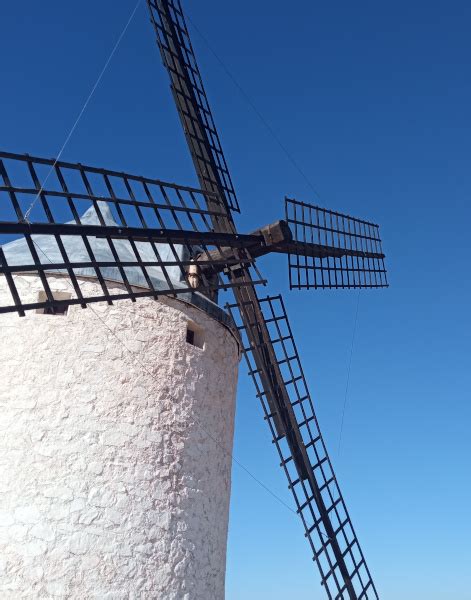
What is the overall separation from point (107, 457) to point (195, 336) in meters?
1.45

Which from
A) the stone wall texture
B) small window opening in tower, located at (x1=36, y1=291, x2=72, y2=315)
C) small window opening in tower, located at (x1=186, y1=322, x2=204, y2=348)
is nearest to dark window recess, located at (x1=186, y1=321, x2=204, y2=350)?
small window opening in tower, located at (x1=186, y1=322, x2=204, y2=348)

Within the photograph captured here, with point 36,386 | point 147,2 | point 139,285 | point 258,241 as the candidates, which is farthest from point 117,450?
point 147,2

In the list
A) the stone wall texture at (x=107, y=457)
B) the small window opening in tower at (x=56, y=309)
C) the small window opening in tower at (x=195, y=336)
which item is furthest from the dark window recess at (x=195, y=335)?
the small window opening in tower at (x=56, y=309)

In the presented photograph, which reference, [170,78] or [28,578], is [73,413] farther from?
[170,78]

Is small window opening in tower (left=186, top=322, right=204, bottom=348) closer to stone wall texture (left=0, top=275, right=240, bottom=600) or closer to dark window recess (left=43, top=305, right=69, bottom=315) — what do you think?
stone wall texture (left=0, top=275, right=240, bottom=600)

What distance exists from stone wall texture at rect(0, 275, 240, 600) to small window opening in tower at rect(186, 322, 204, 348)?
0.13 meters

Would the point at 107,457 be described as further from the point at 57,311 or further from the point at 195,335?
the point at 195,335

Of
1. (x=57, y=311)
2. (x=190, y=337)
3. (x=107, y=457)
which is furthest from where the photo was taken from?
(x=190, y=337)

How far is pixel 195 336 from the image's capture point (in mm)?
6512

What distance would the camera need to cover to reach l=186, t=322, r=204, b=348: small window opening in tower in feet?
21.1

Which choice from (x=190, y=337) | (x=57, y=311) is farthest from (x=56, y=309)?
(x=190, y=337)

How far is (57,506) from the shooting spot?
17.4 feet

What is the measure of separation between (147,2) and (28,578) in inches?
223

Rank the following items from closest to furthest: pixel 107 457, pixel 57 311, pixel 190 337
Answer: pixel 107 457
pixel 57 311
pixel 190 337
